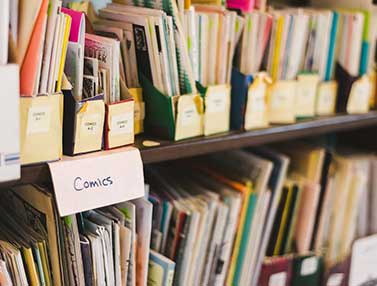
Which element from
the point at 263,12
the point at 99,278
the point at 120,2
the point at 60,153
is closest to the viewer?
the point at 60,153

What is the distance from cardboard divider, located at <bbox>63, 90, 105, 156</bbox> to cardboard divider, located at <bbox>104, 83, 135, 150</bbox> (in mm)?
18

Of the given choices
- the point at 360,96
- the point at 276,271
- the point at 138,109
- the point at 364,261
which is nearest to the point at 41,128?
the point at 138,109

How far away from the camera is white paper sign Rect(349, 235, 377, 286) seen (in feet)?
5.22

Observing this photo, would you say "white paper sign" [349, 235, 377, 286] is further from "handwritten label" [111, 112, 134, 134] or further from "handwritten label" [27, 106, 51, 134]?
"handwritten label" [27, 106, 51, 134]

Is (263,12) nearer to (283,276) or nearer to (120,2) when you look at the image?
(120,2)

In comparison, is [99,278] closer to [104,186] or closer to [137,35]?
[104,186]

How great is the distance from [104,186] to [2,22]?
1.07 ft

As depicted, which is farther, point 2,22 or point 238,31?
point 238,31

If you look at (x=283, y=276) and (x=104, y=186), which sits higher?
(x=104, y=186)

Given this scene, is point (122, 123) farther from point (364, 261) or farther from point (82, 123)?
point (364, 261)

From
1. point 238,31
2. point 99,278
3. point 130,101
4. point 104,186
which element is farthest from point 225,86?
point 99,278

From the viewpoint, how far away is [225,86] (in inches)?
49.2

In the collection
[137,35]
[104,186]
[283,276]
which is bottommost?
[283,276]

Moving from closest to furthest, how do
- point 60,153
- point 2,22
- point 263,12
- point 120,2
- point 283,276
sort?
point 2,22 < point 60,153 < point 120,2 < point 263,12 < point 283,276
